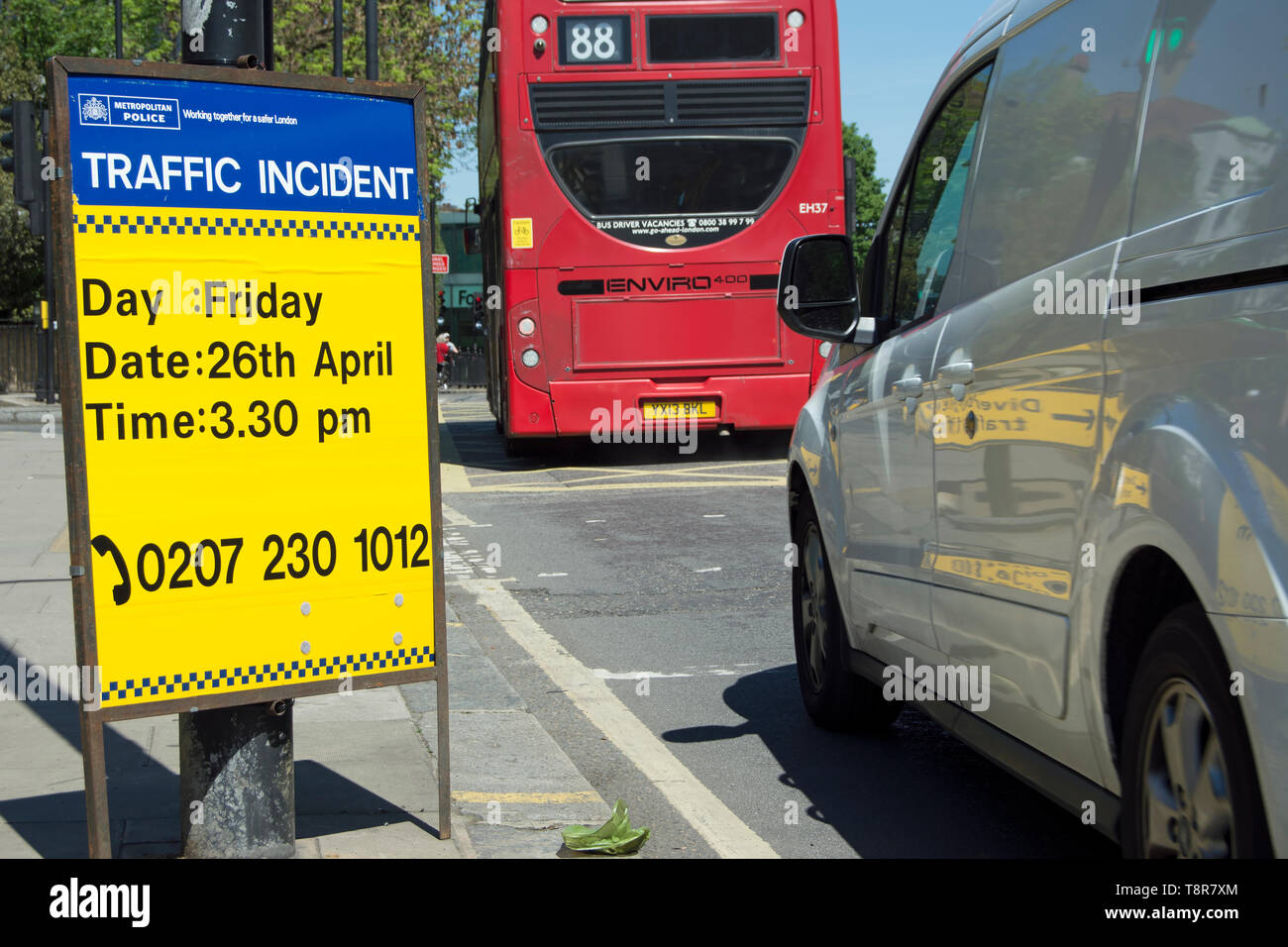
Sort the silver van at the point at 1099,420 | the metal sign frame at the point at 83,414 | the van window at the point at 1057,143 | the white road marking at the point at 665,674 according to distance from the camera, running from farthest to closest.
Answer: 1. the white road marking at the point at 665,674
2. the metal sign frame at the point at 83,414
3. the van window at the point at 1057,143
4. the silver van at the point at 1099,420

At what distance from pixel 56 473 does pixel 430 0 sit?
69.1ft

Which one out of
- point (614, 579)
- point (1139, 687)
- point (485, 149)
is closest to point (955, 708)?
point (1139, 687)

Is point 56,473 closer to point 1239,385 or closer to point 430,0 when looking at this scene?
point 1239,385

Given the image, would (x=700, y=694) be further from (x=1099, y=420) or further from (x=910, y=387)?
(x=1099, y=420)

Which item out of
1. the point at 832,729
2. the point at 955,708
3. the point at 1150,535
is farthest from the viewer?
the point at 832,729

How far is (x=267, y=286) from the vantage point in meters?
4.03

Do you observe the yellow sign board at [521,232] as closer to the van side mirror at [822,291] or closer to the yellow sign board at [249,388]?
the van side mirror at [822,291]

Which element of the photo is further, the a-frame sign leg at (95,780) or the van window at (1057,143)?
the a-frame sign leg at (95,780)

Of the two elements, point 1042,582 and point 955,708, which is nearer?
point 1042,582

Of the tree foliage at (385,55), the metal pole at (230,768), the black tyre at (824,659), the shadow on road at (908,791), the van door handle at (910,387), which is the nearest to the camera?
the metal pole at (230,768)

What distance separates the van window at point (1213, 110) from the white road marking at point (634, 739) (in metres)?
2.21

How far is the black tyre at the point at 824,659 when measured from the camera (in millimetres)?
5457

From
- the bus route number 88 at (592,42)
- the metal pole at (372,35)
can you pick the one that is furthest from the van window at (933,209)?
the metal pole at (372,35)

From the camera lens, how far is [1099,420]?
3.07 m
